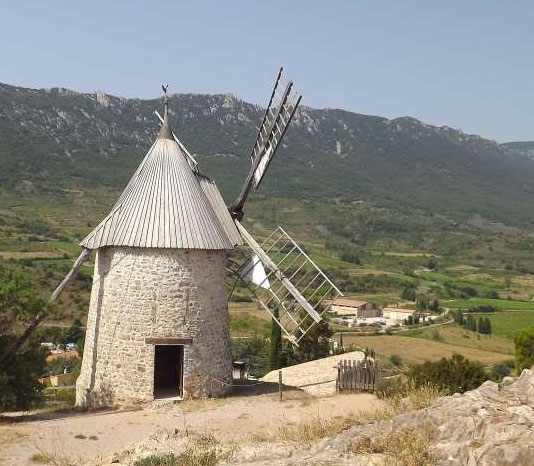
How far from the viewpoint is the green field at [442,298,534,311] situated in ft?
217

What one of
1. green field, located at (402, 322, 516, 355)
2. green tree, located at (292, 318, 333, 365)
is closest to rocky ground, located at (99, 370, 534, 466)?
green tree, located at (292, 318, 333, 365)

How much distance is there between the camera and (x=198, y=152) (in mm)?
138000

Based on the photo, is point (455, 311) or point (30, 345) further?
point (455, 311)

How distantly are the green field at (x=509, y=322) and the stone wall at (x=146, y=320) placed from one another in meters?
41.8

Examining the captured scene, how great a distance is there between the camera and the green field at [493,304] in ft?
217

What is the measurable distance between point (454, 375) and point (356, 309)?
47.9 m

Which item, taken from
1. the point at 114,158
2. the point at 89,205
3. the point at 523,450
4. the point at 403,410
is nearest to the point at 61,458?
the point at 403,410

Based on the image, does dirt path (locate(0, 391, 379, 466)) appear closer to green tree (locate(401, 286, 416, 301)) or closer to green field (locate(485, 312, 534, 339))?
green field (locate(485, 312, 534, 339))

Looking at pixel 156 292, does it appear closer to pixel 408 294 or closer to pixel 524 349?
pixel 524 349

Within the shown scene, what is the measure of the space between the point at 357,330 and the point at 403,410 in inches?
1768

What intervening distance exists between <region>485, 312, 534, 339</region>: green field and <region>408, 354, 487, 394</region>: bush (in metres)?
39.3

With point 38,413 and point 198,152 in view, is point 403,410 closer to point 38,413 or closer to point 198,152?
point 38,413

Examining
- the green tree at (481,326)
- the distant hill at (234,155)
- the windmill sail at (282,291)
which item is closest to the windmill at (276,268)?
the windmill sail at (282,291)

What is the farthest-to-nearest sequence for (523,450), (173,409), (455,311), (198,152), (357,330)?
(198,152) → (455,311) → (357,330) → (173,409) → (523,450)
